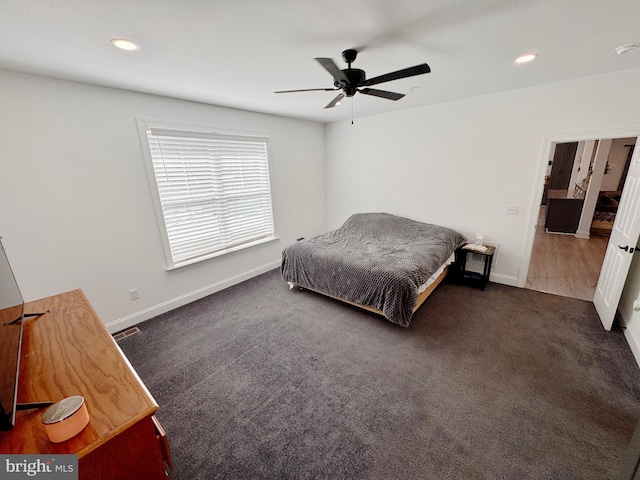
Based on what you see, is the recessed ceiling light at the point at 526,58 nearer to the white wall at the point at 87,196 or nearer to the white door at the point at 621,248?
the white door at the point at 621,248

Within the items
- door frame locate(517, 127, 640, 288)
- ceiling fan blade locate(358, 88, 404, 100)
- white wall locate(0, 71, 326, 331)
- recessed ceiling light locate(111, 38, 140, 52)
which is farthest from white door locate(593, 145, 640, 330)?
white wall locate(0, 71, 326, 331)

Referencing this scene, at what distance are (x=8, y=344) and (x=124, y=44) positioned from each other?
5.89ft

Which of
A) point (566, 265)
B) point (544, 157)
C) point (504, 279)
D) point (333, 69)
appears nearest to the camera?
point (333, 69)

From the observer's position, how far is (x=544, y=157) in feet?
9.84

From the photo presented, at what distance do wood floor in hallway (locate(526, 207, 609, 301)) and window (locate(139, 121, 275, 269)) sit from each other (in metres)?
3.97

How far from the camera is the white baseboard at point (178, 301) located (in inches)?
108

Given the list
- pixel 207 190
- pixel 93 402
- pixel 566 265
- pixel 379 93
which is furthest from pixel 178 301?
pixel 566 265

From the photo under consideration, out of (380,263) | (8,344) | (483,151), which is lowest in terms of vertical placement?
(380,263)

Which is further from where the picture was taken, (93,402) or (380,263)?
(380,263)

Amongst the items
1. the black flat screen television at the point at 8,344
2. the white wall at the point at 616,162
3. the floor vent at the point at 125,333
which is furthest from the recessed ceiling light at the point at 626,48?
the white wall at the point at 616,162

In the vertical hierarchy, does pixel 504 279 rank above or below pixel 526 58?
below

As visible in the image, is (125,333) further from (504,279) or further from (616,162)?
(616,162)

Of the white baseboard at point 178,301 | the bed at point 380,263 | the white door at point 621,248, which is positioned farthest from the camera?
the white baseboard at point 178,301

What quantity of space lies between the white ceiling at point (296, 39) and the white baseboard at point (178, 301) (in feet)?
7.52
